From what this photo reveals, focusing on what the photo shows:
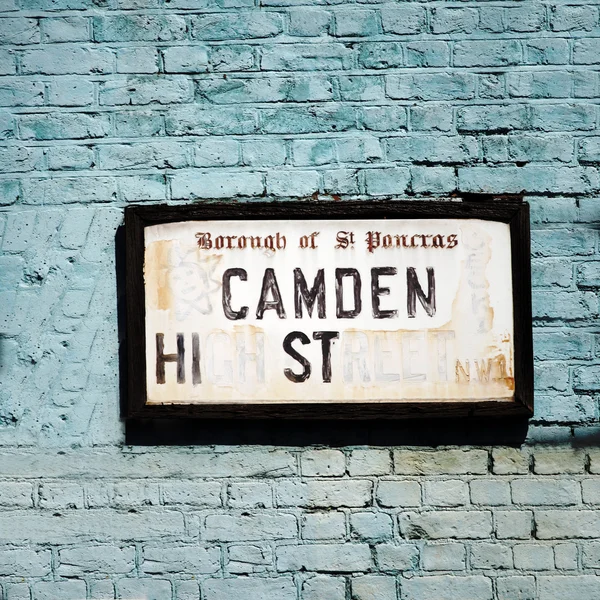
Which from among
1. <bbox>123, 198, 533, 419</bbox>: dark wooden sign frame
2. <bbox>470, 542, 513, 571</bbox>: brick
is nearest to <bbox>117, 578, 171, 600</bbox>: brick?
<bbox>123, 198, 533, 419</bbox>: dark wooden sign frame

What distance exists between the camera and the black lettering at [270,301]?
2.26m

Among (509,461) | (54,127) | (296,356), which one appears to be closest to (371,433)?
(296,356)

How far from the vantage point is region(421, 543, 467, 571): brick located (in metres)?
2.27

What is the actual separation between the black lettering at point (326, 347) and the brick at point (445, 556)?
0.69 meters

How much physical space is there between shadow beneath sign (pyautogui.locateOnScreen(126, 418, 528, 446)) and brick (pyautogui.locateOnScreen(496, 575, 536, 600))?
46 centimetres

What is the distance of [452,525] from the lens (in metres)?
2.27

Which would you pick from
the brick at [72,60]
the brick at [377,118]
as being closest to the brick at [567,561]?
the brick at [377,118]

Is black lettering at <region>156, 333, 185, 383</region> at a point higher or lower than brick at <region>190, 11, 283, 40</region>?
lower

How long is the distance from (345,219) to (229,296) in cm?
48

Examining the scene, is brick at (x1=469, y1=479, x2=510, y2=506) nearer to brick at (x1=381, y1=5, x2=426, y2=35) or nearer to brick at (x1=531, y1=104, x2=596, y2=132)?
brick at (x1=531, y1=104, x2=596, y2=132)

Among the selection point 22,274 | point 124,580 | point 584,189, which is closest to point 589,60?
point 584,189

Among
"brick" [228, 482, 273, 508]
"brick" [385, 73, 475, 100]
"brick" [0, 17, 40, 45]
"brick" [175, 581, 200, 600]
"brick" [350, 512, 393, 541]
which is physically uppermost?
"brick" [0, 17, 40, 45]

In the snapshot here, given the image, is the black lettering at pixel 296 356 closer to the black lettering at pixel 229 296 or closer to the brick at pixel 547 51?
the black lettering at pixel 229 296

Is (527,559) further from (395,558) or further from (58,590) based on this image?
(58,590)
